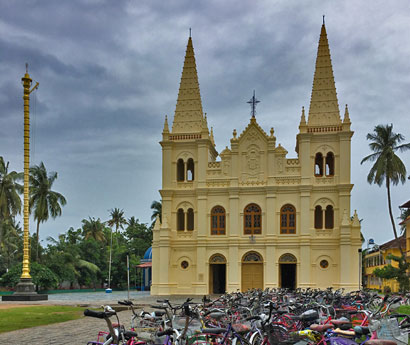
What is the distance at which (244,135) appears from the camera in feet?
122

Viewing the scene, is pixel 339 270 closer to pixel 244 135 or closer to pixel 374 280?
pixel 244 135

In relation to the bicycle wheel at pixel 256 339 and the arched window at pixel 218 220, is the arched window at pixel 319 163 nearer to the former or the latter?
the arched window at pixel 218 220

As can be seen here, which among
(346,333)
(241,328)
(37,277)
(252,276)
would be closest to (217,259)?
(252,276)

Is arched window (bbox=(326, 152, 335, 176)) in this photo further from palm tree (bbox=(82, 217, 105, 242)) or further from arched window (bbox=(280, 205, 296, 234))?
palm tree (bbox=(82, 217, 105, 242))

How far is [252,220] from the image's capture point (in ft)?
120

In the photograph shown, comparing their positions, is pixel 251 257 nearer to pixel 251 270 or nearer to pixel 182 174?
pixel 251 270

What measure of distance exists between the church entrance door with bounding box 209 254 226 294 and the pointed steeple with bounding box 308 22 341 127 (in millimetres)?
11654

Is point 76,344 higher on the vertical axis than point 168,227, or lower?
lower

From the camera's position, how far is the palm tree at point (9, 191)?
143 ft

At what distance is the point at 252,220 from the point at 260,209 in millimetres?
979

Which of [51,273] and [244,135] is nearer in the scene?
[244,135]

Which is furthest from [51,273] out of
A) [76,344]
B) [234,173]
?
[76,344]

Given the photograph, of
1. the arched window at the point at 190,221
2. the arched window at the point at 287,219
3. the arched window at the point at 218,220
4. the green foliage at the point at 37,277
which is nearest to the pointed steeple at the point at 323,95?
the arched window at the point at 287,219

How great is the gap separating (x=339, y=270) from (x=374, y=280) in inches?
1012
